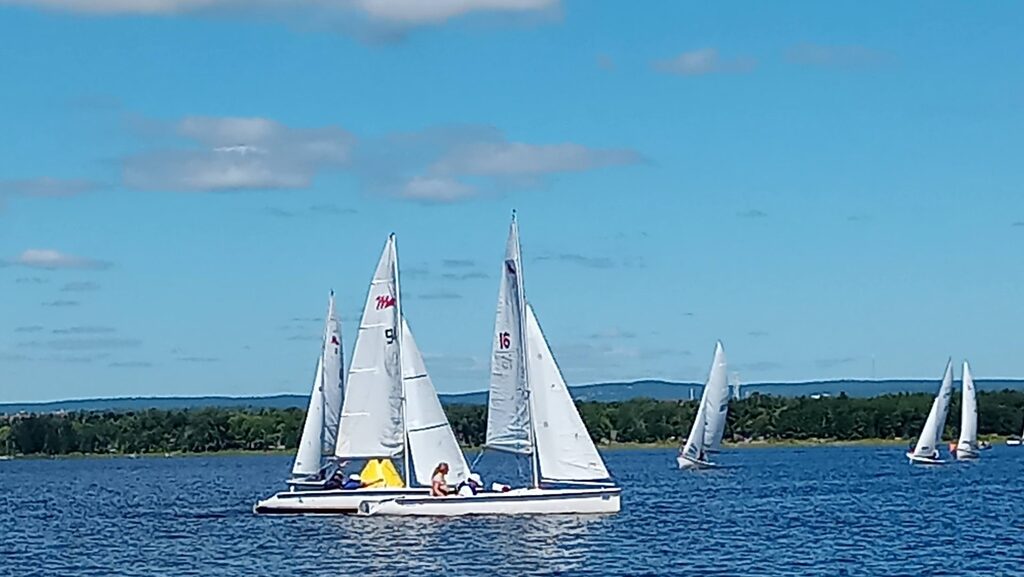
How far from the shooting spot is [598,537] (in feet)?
182

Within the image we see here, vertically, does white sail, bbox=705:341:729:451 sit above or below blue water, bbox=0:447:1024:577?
above

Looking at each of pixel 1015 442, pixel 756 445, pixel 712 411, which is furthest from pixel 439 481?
pixel 756 445

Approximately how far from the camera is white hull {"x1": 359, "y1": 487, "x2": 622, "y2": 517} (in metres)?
56.3

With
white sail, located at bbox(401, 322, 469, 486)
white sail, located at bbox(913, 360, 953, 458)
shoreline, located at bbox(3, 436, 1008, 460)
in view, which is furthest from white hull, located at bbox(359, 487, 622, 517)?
shoreline, located at bbox(3, 436, 1008, 460)

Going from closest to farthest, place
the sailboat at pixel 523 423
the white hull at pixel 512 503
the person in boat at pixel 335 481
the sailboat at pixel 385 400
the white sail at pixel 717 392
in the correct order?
the white hull at pixel 512 503
the sailboat at pixel 523 423
the sailboat at pixel 385 400
the person in boat at pixel 335 481
the white sail at pixel 717 392

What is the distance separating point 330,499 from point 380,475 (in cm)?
183

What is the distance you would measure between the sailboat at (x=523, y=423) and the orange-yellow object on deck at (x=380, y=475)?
6.63ft

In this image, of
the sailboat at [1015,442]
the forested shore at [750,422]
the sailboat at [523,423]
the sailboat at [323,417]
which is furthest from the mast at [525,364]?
the sailboat at [1015,442]

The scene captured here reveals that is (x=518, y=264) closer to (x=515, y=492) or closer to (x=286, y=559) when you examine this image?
(x=515, y=492)

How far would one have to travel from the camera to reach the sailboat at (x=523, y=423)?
57688 millimetres

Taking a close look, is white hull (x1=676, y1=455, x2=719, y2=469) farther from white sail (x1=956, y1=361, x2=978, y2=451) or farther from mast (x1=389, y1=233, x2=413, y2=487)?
mast (x1=389, y1=233, x2=413, y2=487)

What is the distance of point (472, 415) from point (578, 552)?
130 metres

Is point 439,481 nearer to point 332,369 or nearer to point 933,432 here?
point 332,369

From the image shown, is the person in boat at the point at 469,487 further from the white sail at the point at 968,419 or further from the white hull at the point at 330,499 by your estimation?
the white sail at the point at 968,419
